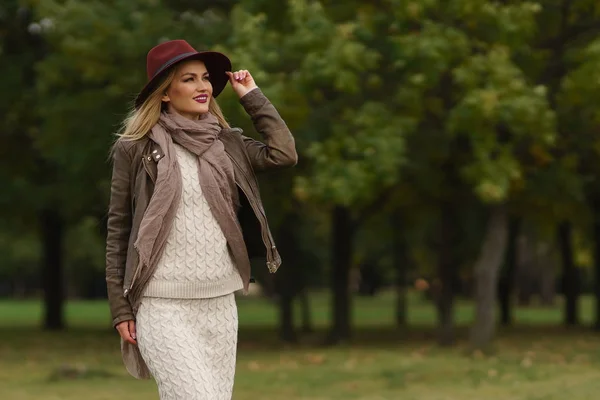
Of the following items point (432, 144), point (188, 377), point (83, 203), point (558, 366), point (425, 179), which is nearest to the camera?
point (188, 377)

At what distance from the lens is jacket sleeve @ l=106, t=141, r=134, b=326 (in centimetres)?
452

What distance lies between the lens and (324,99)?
1891 cm

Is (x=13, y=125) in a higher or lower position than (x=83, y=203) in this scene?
higher

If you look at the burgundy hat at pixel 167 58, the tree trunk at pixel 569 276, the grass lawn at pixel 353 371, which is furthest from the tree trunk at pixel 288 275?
the burgundy hat at pixel 167 58

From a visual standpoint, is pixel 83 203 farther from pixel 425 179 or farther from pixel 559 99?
pixel 559 99

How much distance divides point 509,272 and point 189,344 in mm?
28828

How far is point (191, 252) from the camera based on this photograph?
455 cm

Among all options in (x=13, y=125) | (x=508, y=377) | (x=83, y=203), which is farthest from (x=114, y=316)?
(x=13, y=125)

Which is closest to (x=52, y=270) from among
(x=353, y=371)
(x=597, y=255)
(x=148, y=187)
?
(x=597, y=255)

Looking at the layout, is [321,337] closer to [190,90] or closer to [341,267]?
[341,267]

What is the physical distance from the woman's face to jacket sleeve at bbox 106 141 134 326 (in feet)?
0.94

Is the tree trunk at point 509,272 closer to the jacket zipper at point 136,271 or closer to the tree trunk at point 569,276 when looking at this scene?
the tree trunk at point 569,276

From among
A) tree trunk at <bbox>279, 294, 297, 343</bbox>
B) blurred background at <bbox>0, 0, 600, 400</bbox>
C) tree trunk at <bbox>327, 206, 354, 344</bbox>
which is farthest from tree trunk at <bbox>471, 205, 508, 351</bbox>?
tree trunk at <bbox>279, 294, 297, 343</bbox>

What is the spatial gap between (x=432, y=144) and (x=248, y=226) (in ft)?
49.3
